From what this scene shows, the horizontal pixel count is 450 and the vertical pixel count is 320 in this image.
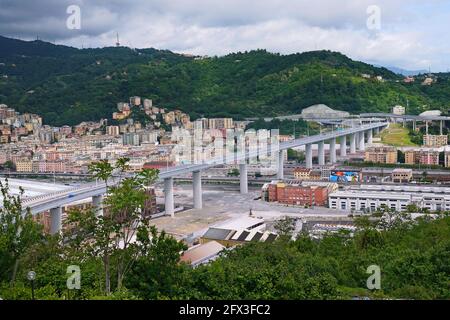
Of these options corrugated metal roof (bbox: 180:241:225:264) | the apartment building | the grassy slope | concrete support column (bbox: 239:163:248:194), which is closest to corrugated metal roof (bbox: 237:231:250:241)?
corrugated metal roof (bbox: 180:241:225:264)

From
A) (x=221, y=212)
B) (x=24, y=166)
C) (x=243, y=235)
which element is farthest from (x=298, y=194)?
(x=24, y=166)

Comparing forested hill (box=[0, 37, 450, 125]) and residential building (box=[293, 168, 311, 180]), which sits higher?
forested hill (box=[0, 37, 450, 125])

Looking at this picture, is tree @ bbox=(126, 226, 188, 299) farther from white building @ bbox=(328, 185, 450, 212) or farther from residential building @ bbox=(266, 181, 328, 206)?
residential building @ bbox=(266, 181, 328, 206)

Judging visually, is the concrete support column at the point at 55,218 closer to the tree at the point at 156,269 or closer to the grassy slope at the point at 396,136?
the tree at the point at 156,269

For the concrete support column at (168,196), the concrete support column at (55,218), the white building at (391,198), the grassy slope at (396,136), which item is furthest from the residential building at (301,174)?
the concrete support column at (55,218)

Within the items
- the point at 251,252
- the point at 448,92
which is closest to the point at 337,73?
the point at 448,92

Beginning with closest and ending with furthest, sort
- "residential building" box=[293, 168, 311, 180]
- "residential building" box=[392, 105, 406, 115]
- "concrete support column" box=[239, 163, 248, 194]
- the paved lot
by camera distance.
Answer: the paved lot
"concrete support column" box=[239, 163, 248, 194]
"residential building" box=[293, 168, 311, 180]
"residential building" box=[392, 105, 406, 115]

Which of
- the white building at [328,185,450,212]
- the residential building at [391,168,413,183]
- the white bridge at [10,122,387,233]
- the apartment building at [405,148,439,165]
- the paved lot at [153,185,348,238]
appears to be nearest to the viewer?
the white bridge at [10,122,387,233]

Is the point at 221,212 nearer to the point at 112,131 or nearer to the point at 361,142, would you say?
the point at 361,142
